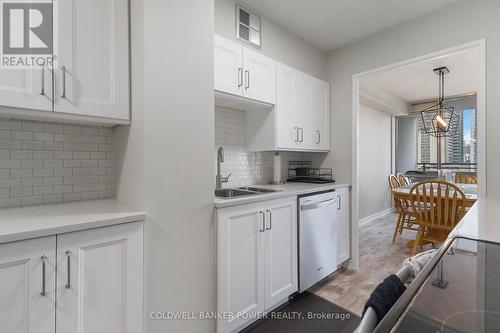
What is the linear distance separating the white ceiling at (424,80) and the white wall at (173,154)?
2.66 meters

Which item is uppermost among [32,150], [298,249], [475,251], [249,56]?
[249,56]

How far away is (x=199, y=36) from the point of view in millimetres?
1556

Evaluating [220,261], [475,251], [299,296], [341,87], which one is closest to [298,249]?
[299,296]

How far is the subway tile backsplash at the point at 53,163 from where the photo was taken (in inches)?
53.7

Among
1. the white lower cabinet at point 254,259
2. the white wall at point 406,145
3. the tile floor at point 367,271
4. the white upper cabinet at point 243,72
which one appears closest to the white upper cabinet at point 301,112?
the white upper cabinet at point 243,72

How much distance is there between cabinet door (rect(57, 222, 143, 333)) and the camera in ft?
3.55

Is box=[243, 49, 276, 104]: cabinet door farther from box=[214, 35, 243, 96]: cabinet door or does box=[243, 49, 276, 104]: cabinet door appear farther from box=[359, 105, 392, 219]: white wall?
box=[359, 105, 392, 219]: white wall

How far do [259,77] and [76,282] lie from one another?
6.38 ft

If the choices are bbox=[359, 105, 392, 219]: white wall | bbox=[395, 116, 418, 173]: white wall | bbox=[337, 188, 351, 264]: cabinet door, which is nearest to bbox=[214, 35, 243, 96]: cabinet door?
bbox=[337, 188, 351, 264]: cabinet door

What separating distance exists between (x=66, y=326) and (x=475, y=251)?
169 centimetres

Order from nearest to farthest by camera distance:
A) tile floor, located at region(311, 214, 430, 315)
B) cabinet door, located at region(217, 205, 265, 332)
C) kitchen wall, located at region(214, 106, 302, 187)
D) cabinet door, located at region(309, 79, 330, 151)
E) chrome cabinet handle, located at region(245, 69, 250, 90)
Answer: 1. cabinet door, located at region(217, 205, 265, 332)
2. chrome cabinet handle, located at region(245, 69, 250, 90)
3. tile floor, located at region(311, 214, 430, 315)
4. kitchen wall, located at region(214, 106, 302, 187)
5. cabinet door, located at region(309, 79, 330, 151)

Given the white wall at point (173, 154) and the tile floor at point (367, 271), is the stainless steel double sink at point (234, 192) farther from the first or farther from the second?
the tile floor at point (367, 271)

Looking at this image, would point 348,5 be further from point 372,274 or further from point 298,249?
point 372,274

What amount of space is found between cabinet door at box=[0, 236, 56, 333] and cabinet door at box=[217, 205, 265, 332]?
2.81ft
